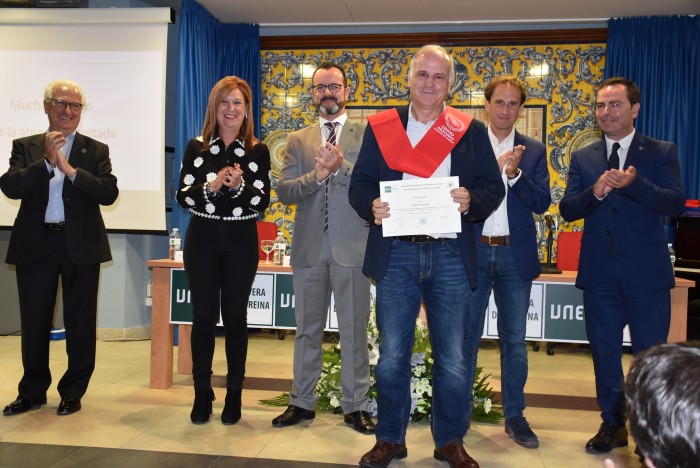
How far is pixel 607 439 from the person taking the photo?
3.06 m

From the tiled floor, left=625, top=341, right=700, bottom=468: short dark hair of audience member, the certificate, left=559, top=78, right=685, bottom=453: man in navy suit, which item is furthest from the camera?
left=559, top=78, right=685, bottom=453: man in navy suit

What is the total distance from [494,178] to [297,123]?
473 centimetres

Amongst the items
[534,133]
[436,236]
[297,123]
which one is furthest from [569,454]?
[297,123]

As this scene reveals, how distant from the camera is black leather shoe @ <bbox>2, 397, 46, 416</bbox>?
341cm

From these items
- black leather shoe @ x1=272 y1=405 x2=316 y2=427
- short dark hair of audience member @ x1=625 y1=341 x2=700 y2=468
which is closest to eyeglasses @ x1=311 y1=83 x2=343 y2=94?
black leather shoe @ x1=272 y1=405 x2=316 y2=427

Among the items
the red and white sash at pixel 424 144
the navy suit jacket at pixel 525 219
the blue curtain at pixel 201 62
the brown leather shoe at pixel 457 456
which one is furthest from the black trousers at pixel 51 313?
the blue curtain at pixel 201 62

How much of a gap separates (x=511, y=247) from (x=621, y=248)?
0.48 metres

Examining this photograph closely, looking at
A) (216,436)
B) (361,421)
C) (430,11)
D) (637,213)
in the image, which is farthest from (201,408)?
(430,11)

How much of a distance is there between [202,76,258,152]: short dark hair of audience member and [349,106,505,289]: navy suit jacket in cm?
89

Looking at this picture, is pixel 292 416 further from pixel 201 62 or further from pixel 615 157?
pixel 201 62

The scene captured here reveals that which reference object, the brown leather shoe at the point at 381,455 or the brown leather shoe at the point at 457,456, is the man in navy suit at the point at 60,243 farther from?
the brown leather shoe at the point at 457,456

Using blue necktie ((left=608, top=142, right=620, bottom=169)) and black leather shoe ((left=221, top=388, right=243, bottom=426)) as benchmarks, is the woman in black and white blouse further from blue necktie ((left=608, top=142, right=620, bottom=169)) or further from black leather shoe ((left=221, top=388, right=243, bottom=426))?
blue necktie ((left=608, top=142, right=620, bottom=169))

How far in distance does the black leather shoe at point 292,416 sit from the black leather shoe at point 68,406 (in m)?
1.05

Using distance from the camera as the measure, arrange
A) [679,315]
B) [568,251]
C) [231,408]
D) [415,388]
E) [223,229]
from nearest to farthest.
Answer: [223,229]
[231,408]
[415,388]
[679,315]
[568,251]
